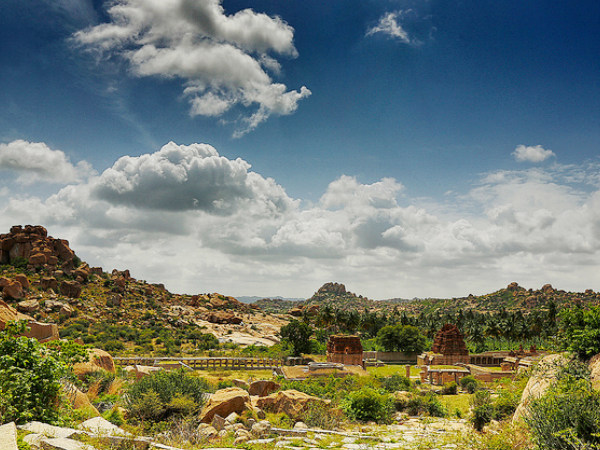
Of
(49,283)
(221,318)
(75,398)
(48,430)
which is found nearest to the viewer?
(48,430)

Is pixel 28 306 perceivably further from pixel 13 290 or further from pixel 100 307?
pixel 100 307

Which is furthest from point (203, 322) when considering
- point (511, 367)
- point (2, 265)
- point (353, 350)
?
point (511, 367)

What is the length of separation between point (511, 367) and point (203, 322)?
5799cm

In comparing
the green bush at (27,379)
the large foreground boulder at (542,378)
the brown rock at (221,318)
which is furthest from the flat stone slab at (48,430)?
the brown rock at (221,318)

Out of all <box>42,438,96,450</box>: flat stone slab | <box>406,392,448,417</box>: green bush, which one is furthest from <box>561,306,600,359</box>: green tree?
<box>406,392,448,417</box>: green bush

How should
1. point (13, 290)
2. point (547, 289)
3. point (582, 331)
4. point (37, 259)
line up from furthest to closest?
point (547, 289) < point (37, 259) < point (13, 290) < point (582, 331)

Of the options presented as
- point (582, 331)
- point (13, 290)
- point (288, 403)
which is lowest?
point (288, 403)

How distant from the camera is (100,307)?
69750 mm

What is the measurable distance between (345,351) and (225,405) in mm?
33930

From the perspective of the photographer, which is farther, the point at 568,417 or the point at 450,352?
the point at 450,352

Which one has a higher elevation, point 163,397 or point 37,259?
point 37,259

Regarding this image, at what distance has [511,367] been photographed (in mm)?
53125

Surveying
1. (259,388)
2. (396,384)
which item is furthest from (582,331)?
(396,384)

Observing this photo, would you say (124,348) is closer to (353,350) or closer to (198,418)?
(353,350)
